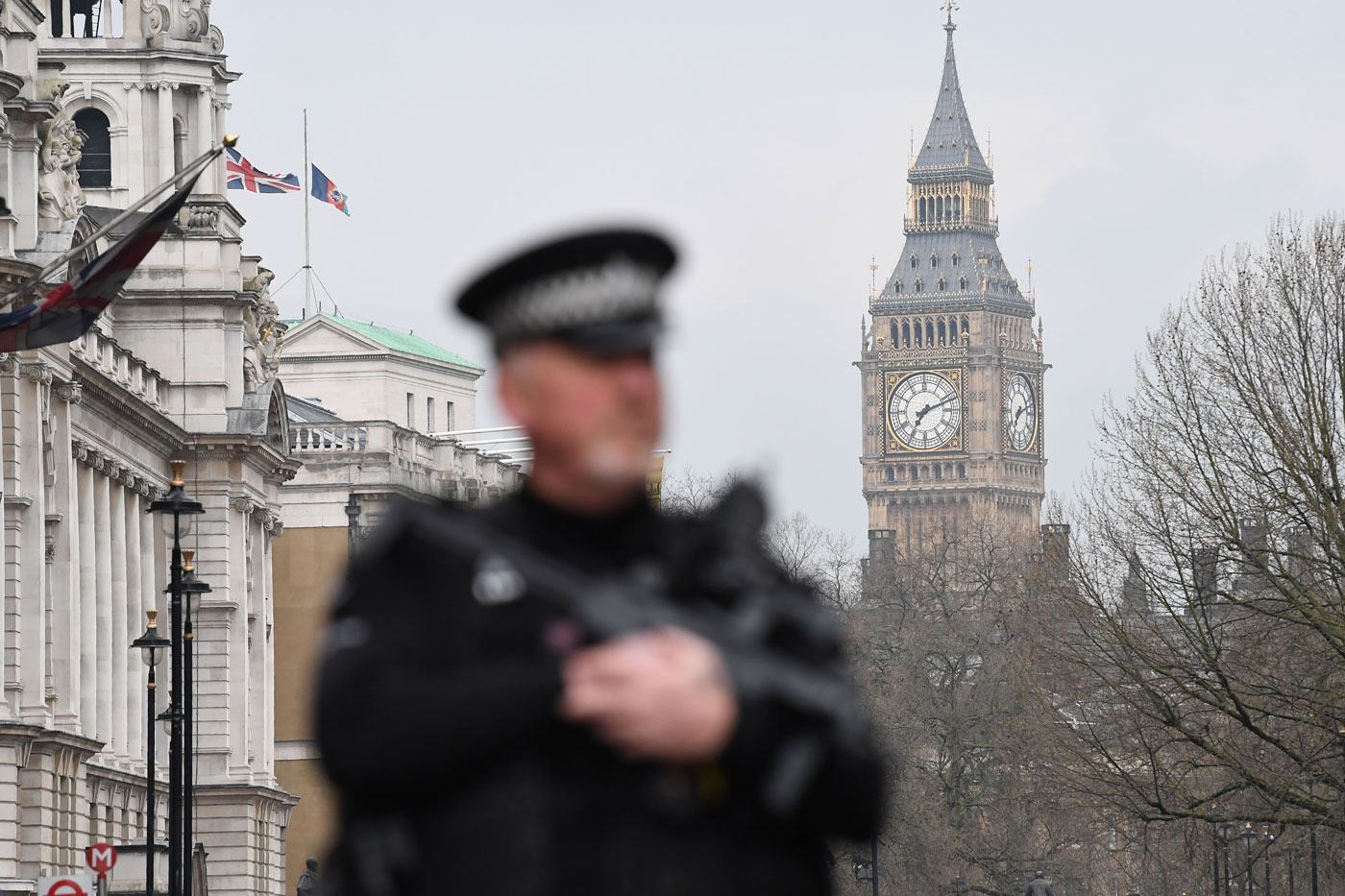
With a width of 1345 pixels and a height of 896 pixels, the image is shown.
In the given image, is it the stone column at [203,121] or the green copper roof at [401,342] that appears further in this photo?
the green copper roof at [401,342]

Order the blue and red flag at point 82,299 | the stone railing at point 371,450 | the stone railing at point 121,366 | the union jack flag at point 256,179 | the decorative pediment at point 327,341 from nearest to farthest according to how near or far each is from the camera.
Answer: the blue and red flag at point 82,299 < the stone railing at point 121,366 < the union jack flag at point 256,179 < the stone railing at point 371,450 < the decorative pediment at point 327,341

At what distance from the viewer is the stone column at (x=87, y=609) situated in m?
57.3

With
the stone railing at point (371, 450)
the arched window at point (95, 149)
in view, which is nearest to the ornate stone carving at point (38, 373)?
the arched window at point (95, 149)

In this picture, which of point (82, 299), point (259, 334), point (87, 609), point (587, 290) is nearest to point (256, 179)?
point (259, 334)

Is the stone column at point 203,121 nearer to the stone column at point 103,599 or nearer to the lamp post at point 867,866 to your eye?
the stone column at point 103,599

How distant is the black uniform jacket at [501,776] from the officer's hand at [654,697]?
0.11 feet

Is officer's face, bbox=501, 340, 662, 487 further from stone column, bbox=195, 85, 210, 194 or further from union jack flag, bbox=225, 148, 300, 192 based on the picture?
union jack flag, bbox=225, 148, 300, 192

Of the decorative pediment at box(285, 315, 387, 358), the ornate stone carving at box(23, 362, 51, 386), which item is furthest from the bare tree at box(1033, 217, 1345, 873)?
the decorative pediment at box(285, 315, 387, 358)

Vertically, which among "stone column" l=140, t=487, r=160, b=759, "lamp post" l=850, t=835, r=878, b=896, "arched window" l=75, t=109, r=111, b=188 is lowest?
"lamp post" l=850, t=835, r=878, b=896

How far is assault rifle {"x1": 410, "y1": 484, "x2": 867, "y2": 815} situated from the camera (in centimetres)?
404

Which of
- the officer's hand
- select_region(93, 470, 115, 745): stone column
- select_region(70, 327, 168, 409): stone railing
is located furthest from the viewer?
select_region(93, 470, 115, 745): stone column

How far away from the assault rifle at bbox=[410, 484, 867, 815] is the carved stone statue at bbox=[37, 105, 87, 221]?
46.2m

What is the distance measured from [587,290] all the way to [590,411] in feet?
0.56

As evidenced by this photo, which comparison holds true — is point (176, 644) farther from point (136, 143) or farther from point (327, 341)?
point (327, 341)
